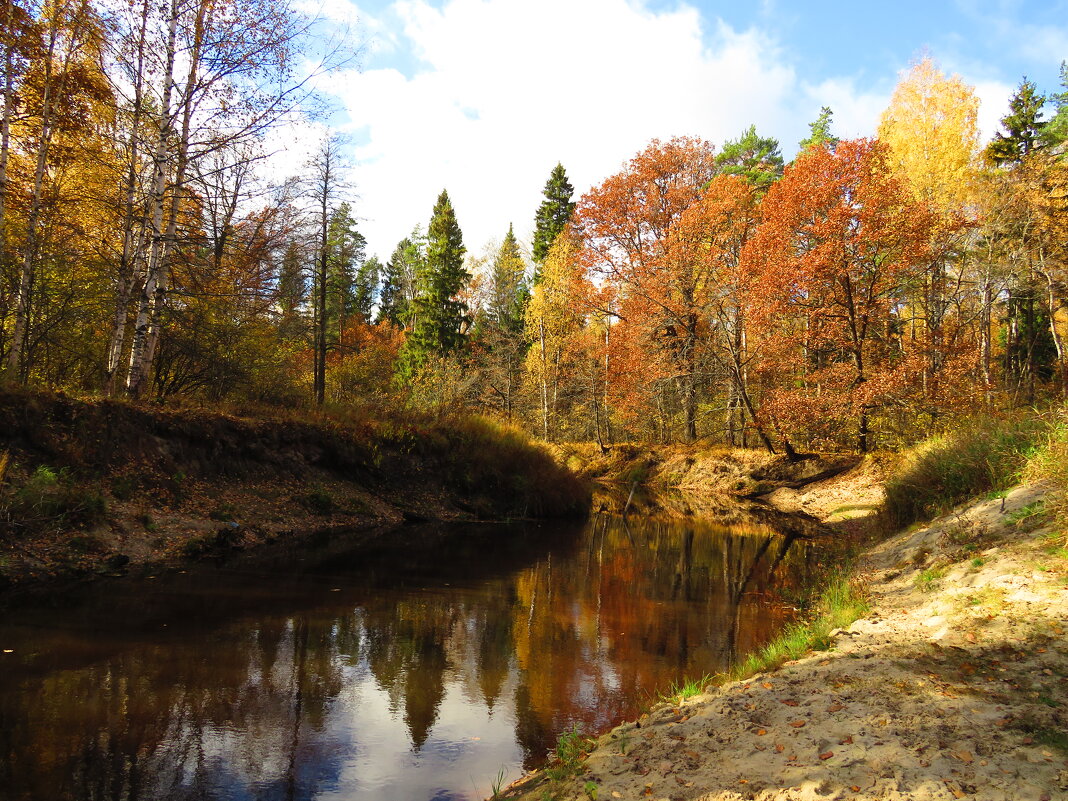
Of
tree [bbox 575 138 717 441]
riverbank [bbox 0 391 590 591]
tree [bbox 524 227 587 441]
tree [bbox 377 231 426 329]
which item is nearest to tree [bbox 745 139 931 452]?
tree [bbox 575 138 717 441]

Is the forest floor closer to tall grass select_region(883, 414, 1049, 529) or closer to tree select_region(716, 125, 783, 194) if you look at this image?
tall grass select_region(883, 414, 1049, 529)

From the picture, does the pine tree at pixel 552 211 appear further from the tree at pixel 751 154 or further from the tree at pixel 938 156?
the tree at pixel 938 156

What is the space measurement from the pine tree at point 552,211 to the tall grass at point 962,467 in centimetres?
3724

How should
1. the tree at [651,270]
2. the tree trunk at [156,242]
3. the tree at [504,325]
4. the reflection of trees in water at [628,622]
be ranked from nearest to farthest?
the reflection of trees in water at [628,622]
the tree trunk at [156,242]
the tree at [651,270]
the tree at [504,325]

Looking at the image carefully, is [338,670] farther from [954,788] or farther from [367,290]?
[367,290]

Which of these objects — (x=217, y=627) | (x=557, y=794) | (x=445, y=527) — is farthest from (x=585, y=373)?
(x=557, y=794)

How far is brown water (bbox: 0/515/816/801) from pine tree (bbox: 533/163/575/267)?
128 ft

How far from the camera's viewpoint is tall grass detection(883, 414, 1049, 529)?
9.38 m

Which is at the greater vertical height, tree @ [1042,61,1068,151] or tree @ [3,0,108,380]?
tree @ [1042,61,1068,151]

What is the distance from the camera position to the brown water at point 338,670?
436 centimetres

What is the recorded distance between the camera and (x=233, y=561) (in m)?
10.8

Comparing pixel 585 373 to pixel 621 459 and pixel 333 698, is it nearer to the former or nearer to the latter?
pixel 621 459

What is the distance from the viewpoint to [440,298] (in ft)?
133

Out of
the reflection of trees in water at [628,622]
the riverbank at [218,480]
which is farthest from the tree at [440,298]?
the reflection of trees in water at [628,622]
